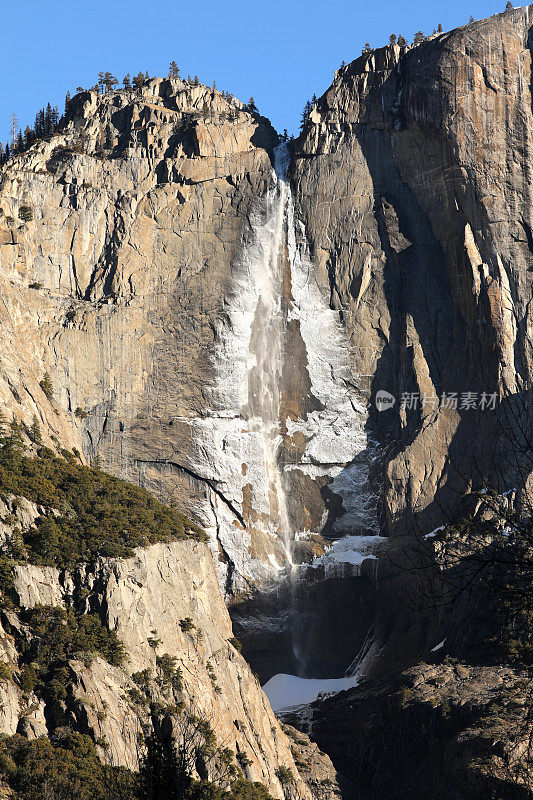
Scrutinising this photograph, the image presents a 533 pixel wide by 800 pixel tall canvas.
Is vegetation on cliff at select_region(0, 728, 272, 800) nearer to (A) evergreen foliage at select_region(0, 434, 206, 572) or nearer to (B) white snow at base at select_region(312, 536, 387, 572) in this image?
(A) evergreen foliage at select_region(0, 434, 206, 572)

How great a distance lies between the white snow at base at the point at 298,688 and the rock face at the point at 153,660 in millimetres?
11851

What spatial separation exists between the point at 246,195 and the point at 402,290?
11851mm

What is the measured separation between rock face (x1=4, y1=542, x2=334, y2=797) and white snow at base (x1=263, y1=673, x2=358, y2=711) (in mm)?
11851

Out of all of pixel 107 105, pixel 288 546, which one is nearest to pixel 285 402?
pixel 288 546

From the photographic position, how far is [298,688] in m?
72.1

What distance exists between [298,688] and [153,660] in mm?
20983

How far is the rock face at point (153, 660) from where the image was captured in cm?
4578

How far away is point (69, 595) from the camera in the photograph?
169 ft

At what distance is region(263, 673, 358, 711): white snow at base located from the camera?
70.3 meters

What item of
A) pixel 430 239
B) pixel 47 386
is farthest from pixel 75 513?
pixel 430 239

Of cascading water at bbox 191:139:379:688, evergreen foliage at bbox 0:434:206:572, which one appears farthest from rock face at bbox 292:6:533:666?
evergreen foliage at bbox 0:434:206:572

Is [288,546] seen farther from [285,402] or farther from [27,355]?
[27,355]

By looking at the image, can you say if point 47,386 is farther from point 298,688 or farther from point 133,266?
point 298,688

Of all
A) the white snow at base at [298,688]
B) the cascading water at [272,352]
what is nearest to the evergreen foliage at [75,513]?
the cascading water at [272,352]
